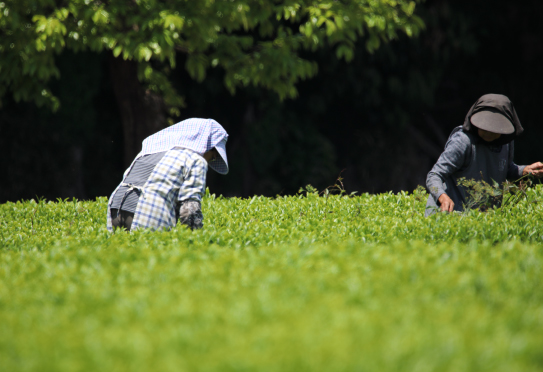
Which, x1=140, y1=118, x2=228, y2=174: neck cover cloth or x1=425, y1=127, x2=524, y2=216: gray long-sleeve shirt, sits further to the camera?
x1=425, y1=127, x2=524, y2=216: gray long-sleeve shirt

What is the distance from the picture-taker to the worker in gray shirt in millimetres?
4719

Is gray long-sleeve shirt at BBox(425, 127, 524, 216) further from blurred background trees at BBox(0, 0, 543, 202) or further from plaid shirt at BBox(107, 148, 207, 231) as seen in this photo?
blurred background trees at BBox(0, 0, 543, 202)

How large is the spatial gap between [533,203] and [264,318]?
4.45 meters

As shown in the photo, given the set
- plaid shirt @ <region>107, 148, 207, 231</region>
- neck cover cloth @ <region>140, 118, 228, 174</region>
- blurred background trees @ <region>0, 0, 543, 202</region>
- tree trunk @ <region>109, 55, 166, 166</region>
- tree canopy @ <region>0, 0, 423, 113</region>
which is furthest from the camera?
blurred background trees @ <region>0, 0, 543, 202</region>

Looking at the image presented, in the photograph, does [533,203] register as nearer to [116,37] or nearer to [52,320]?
[52,320]

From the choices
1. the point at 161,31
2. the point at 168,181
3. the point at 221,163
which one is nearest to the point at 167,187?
the point at 168,181

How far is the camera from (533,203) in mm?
5551

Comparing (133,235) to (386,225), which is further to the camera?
(386,225)

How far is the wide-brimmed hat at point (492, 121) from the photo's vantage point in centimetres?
466

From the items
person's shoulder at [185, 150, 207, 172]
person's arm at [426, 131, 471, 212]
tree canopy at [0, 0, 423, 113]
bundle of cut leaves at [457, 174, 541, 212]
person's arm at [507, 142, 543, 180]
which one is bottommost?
bundle of cut leaves at [457, 174, 541, 212]

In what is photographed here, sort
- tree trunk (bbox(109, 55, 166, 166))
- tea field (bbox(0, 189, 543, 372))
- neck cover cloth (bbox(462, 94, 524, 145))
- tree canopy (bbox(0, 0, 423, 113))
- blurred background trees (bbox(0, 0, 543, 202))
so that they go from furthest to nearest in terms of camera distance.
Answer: blurred background trees (bbox(0, 0, 543, 202))
tree trunk (bbox(109, 55, 166, 166))
tree canopy (bbox(0, 0, 423, 113))
neck cover cloth (bbox(462, 94, 524, 145))
tea field (bbox(0, 189, 543, 372))

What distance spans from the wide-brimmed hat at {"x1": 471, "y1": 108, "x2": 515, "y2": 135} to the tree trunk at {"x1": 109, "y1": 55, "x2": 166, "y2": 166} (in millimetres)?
6706

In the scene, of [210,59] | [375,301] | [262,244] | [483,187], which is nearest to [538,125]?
[210,59]

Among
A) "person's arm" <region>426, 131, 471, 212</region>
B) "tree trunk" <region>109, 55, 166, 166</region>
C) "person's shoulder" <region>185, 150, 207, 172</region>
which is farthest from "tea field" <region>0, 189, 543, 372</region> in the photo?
"tree trunk" <region>109, 55, 166, 166</region>
